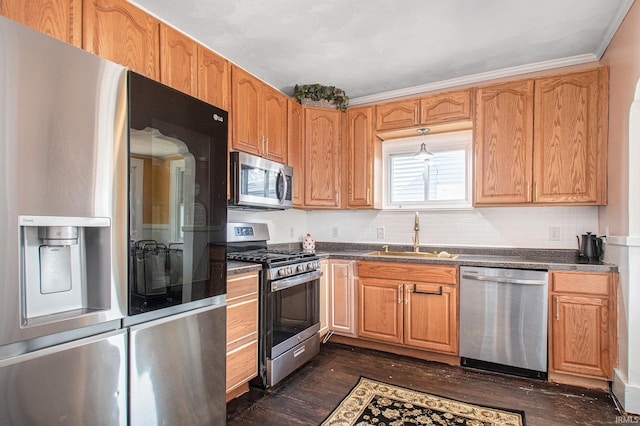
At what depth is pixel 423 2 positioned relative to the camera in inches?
82.1

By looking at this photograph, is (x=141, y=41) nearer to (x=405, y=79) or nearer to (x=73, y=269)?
(x=73, y=269)

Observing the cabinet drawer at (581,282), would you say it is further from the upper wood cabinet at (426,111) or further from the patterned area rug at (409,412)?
the upper wood cabinet at (426,111)

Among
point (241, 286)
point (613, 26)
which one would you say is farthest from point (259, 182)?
point (613, 26)

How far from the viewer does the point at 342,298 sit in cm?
327

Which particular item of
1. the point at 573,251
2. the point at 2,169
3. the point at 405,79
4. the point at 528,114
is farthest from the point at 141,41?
the point at 573,251

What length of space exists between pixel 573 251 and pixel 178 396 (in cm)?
311

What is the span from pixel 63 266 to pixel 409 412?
6.48 feet

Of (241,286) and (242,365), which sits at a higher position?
(241,286)

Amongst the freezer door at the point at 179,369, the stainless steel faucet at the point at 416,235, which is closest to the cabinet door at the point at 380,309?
the stainless steel faucet at the point at 416,235

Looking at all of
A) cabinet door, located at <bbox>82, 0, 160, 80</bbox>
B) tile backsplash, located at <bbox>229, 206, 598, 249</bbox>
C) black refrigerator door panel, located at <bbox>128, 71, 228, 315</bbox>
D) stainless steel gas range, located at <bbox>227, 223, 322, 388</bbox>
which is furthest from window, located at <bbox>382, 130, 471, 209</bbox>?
cabinet door, located at <bbox>82, 0, 160, 80</bbox>

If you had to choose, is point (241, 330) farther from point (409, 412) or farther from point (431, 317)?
point (431, 317)

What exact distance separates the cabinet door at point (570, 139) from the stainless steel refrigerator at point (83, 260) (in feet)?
8.80

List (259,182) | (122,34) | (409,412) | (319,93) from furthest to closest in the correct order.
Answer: (319,93), (259,182), (409,412), (122,34)

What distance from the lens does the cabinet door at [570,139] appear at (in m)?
2.62
